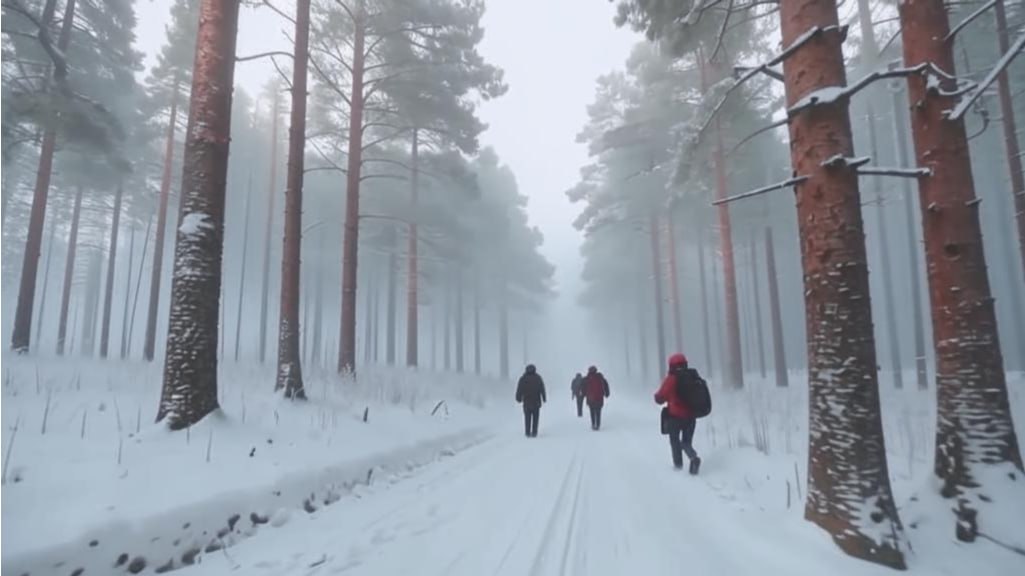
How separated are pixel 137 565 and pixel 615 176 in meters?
24.2

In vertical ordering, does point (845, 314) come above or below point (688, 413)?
above

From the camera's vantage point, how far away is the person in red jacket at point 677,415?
623 centimetres

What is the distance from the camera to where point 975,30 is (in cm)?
1477

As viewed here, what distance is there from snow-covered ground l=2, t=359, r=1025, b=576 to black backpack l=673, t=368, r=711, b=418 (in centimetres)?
76

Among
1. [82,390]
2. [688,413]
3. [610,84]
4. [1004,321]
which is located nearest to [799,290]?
[1004,321]

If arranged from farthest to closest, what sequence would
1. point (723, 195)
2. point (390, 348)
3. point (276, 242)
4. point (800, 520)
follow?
point (276, 242)
point (390, 348)
point (723, 195)
point (800, 520)

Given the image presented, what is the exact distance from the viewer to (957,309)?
3752mm

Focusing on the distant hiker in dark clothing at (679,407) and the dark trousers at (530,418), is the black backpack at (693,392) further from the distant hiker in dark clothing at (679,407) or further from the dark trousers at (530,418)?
the dark trousers at (530,418)

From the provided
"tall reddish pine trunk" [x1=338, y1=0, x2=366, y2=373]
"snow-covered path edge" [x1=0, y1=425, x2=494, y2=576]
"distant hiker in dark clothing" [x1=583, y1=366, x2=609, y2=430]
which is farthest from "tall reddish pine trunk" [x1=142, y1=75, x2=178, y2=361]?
"snow-covered path edge" [x1=0, y1=425, x2=494, y2=576]

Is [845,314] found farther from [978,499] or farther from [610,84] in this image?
[610,84]

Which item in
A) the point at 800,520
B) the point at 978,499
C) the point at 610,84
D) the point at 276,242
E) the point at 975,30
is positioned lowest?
the point at 800,520

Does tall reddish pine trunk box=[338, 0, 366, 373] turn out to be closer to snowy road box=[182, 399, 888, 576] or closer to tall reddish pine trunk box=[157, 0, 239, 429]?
tall reddish pine trunk box=[157, 0, 239, 429]

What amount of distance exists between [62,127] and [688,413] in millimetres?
13676

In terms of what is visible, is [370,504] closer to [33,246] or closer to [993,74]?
[993,74]
